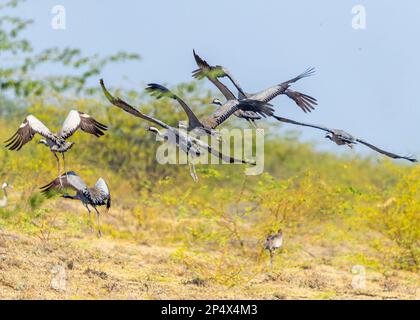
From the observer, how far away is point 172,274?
1268 cm

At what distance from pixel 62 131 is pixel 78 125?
0.17m

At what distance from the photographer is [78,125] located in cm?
795

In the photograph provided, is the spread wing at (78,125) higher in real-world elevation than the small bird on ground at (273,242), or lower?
higher

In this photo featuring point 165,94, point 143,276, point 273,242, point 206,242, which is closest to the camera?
point 165,94

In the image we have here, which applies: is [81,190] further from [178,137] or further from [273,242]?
[273,242]

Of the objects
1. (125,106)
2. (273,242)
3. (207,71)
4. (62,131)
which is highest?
(207,71)

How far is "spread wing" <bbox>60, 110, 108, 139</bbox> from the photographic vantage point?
788cm

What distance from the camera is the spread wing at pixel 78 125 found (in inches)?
310

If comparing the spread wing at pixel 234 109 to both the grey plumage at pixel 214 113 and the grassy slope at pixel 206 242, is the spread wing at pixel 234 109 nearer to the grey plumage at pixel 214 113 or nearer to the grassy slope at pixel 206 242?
the grey plumage at pixel 214 113

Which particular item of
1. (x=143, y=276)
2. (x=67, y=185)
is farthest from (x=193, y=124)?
(x=143, y=276)

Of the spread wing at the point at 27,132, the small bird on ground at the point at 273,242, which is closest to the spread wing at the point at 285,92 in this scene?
the spread wing at the point at 27,132

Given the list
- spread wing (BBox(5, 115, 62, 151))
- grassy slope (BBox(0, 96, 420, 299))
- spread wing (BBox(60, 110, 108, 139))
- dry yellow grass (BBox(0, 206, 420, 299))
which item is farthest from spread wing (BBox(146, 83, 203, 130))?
dry yellow grass (BBox(0, 206, 420, 299))

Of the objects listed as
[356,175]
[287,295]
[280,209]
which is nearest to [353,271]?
[280,209]

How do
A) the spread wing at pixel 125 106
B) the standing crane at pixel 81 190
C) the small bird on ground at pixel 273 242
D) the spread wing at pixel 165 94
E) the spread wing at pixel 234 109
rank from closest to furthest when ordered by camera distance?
the spread wing at pixel 125 106
the spread wing at pixel 165 94
the spread wing at pixel 234 109
the standing crane at pixel 81 190
the small bird on ground at pixel 273 242
